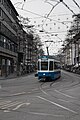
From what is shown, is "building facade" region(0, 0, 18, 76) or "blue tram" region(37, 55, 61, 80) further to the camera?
"building facade" region(0, 0, 18, 76)

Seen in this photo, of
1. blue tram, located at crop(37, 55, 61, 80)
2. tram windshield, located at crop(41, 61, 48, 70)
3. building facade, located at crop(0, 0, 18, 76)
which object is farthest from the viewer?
building facade, located at crop(0, 0, 18, 76)

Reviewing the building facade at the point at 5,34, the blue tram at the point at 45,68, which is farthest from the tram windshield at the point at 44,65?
the building facade at the point at 5,34

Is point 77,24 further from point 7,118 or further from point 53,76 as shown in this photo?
point 7,118

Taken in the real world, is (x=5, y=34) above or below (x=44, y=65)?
above

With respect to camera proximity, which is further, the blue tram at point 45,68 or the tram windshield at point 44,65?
the tram windshield at point 44,65

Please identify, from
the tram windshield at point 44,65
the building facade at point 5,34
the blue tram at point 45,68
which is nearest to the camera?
the blue tram at point 45,68

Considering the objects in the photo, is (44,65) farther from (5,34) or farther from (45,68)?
(5,34)

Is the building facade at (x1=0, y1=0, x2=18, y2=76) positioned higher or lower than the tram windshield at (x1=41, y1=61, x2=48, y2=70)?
higher

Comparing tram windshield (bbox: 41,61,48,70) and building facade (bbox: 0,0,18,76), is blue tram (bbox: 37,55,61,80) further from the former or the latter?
building facade (bbox: 0,0,18,76)

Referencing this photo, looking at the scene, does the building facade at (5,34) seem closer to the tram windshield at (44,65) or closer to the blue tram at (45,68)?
the blue tram at (45,68)

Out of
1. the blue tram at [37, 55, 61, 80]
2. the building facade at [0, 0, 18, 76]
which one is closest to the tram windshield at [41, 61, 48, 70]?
the blue tram at [37, 55, 61, 80]

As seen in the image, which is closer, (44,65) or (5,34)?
(44,65)

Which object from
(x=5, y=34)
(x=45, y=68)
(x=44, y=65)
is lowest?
(x=45, y=68)

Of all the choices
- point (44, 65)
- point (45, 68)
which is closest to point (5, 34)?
point (44, 65)
